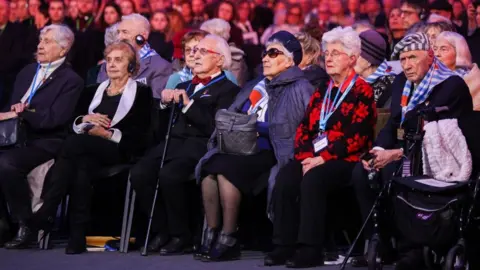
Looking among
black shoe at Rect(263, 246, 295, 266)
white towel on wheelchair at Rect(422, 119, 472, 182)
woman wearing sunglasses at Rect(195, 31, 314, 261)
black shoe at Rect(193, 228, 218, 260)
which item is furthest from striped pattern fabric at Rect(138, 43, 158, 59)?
white towel on wheelchair at Rect(422, 119, 472, 182)

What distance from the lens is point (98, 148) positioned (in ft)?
35.2

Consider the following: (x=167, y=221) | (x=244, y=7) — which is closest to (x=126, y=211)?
(x=167, y=221)

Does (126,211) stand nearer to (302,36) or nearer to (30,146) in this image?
(30,146)

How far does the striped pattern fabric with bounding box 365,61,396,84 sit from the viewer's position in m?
10.6

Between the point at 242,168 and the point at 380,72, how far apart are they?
4.65 ft

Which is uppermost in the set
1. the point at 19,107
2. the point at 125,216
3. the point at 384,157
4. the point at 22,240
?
the point at 19,107

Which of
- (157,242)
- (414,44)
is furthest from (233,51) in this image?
(414,44)

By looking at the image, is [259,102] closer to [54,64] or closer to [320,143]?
[320,143]

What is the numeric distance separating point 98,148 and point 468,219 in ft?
10.4

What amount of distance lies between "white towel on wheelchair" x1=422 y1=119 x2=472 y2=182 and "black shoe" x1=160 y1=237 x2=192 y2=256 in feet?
7.29

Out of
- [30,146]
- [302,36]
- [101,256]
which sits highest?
[302,36]

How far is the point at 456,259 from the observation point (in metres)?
8.77

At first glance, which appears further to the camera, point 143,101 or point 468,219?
point 143,101

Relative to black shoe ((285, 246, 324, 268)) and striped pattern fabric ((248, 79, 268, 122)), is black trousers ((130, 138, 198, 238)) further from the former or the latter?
black shoe ((285, 246, 324, 268))
